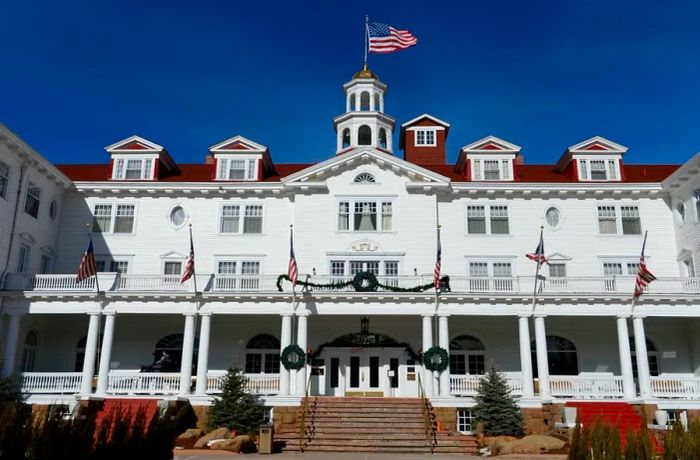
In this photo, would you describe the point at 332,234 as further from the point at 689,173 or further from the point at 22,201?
the point at 689,173

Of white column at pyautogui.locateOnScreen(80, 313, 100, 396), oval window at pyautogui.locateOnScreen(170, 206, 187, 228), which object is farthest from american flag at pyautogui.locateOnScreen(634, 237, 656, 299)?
white column at pyautogui.locateOnScreen(80, 313, 100, 396)

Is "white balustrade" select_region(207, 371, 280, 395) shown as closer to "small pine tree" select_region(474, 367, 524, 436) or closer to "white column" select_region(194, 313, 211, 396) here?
"white column" select_region(194, 313, 211, 396)

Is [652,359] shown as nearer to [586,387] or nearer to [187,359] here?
[586,387]

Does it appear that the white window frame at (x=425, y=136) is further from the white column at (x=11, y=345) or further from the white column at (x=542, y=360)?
the white column at (x=11, y=345)

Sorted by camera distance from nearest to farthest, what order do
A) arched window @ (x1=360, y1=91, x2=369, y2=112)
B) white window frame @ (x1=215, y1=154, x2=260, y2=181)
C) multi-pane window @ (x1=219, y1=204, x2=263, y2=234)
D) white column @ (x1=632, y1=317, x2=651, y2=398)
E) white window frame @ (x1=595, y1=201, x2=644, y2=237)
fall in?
1. white column @ (x1=632, y1=317, x2=651, y2=398)
2. white window frame @ (x1=595, y1=201, x2=644, y2=237)
3. multi-pane window @ (x1=219, y1=204, x2=263, y2=234)
4. white window frame @ (x1=215, y1=154, x2=260, y2=181)
5. arched window @ (x1=360, y1=91, x2=369, y2=112)

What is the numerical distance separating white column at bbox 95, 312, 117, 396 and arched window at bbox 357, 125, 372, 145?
1930 centimetres

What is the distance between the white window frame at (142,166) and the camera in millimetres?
34750

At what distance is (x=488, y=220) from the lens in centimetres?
3334

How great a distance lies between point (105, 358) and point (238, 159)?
12925 millimetres

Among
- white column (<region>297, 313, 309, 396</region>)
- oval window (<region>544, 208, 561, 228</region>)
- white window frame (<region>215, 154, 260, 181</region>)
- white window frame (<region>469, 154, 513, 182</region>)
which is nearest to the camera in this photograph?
white column (<region>297, 313, 309, 396</region>)

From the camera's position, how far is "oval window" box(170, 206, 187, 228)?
33781 mm

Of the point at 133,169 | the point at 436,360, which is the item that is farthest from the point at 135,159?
the point at 436,360

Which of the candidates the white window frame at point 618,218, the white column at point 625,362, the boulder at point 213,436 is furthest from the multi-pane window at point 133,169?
the white column at point 625,362

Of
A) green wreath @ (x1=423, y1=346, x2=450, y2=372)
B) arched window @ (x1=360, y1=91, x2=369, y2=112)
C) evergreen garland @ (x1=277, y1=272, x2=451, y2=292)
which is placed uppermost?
arched window @ (x1=360, y1=91, x2=369, y2=112)
